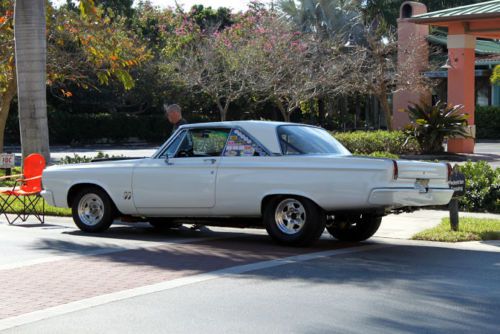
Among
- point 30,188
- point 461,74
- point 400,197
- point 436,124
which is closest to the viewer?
point 400,197

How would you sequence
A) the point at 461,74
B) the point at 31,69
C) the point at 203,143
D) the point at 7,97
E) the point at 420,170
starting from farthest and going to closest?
the point at 461,74 < the point at 7,97 < the point at 31,69 < the point at 203,143 < the point at 420,170

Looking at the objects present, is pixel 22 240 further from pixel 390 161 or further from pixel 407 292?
pixel 407 292

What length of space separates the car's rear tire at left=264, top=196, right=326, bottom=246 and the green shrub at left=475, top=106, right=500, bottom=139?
34.1 metres

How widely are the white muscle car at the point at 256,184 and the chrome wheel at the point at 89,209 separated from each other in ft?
0.05

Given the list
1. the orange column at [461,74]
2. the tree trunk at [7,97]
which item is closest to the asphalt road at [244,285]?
the tree trunk at [7,97]

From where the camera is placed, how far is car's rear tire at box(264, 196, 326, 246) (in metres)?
10.2

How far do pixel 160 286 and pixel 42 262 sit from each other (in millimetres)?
2178

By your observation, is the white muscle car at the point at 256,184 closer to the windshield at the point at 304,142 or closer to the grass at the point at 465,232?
the windshield at the point at 304,142

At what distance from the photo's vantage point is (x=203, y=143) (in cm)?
1125

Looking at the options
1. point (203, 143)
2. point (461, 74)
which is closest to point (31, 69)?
point (203, 143)

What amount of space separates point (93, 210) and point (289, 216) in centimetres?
335

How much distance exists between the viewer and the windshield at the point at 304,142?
10695mm

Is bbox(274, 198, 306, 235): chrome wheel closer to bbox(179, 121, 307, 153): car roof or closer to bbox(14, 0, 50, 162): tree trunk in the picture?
bbox(179, 121, 307, 153): car roof

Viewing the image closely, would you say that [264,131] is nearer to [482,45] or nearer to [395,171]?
[395,171]
